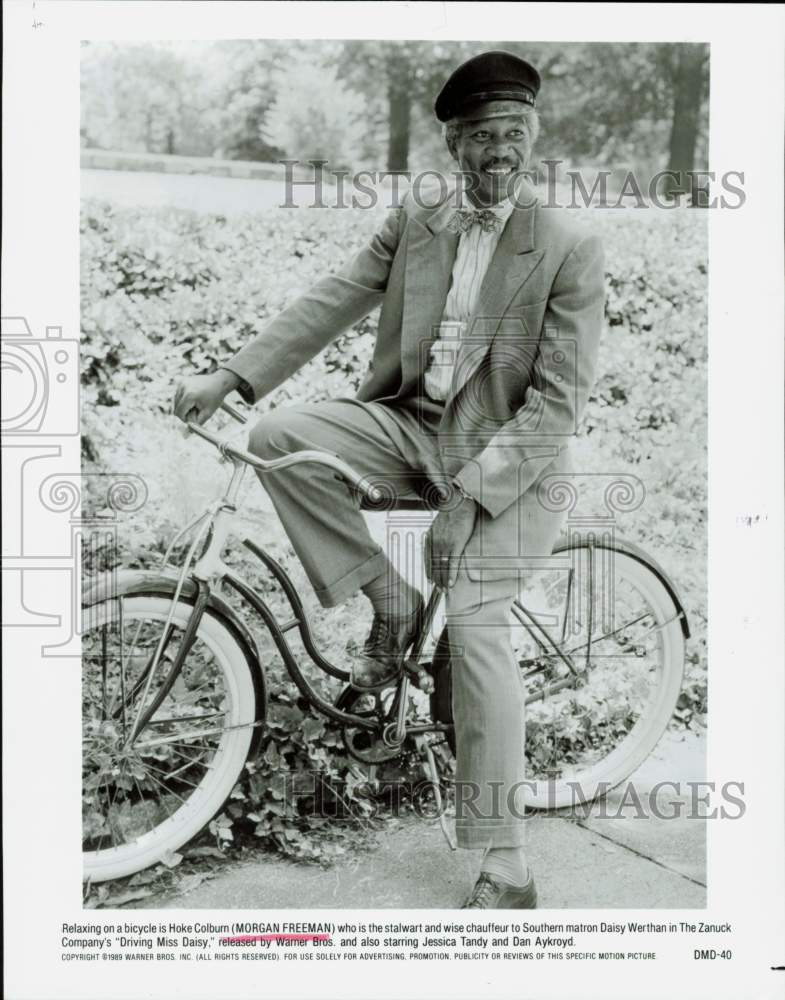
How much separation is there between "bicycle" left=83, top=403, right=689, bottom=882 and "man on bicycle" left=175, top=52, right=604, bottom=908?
0.09 meters

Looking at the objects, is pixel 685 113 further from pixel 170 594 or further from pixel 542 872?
pixel 542 872

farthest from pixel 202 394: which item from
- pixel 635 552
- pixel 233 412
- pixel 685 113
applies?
pixel 685 113

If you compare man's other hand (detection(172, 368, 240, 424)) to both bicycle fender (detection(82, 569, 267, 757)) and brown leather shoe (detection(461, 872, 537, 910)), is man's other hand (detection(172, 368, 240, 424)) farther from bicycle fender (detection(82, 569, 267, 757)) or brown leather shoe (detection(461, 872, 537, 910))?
brown leather shoe (detection(461, 872, 537, 910))

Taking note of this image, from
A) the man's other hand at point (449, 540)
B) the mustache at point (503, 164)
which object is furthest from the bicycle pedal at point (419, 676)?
the mustache at point (503, 164)

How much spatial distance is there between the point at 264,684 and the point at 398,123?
1.57 m

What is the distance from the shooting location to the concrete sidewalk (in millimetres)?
3100

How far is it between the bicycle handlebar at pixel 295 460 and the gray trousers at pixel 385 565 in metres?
0.04

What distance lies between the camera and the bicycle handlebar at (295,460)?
9.57ft

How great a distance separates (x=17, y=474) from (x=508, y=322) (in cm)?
139

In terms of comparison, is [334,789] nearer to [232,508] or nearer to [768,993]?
[232,508]

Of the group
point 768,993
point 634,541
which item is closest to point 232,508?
point 634,541

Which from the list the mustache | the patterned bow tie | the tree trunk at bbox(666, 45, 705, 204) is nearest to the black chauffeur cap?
the mustache

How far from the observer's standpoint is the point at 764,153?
308 centimetres

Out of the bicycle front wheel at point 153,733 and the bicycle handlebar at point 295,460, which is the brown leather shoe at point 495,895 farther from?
the bicycle handlebar at point 295,460
